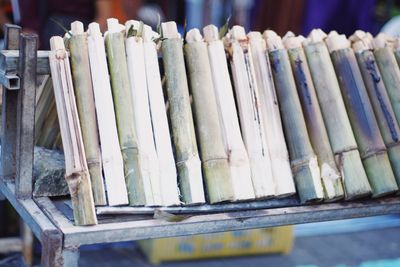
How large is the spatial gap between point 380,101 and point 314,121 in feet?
1.00

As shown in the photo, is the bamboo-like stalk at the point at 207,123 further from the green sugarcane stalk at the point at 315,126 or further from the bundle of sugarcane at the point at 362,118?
the bundle of sugarcane at the point at 362,118

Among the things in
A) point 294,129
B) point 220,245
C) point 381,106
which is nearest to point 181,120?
point 294,129

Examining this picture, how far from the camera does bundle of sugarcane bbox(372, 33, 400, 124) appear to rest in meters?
2.54

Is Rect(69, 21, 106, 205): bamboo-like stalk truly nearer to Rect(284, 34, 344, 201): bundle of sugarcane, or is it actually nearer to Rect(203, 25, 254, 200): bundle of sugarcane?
Rect(203, 25, 254, 200): bundle of sugarcane

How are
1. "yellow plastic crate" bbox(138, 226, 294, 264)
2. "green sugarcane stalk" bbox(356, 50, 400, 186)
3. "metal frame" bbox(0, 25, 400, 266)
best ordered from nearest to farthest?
"metal frame" bbox(0, 25, 400, 266), "green sugarcane stalk" bbox(356, 50, 400, 186), "yellow plastic crate" bbox(138, 226, 294, 264)

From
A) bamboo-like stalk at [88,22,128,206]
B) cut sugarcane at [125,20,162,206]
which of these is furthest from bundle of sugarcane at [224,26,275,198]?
bamboo-like stalk at [88,22,128,206]

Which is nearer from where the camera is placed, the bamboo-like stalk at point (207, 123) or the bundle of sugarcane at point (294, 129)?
the bamboo-like stalk at point (207, 123)

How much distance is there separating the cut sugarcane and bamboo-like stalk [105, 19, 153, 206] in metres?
0.02

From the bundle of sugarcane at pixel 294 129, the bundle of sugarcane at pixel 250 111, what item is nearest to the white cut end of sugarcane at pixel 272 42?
the bundle of sugarcane at pixel 294 129

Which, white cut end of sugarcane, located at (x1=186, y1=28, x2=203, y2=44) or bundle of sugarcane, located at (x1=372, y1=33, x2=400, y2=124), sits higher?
white cut end of sugarcane, located at (x1=186, y1=28, x2=203, y2=44)

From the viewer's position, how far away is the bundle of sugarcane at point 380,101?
2.46 m

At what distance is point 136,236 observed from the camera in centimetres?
205

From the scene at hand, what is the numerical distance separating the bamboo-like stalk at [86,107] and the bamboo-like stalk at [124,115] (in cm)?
9

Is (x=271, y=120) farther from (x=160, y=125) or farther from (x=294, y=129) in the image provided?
(x=160, y=125)
